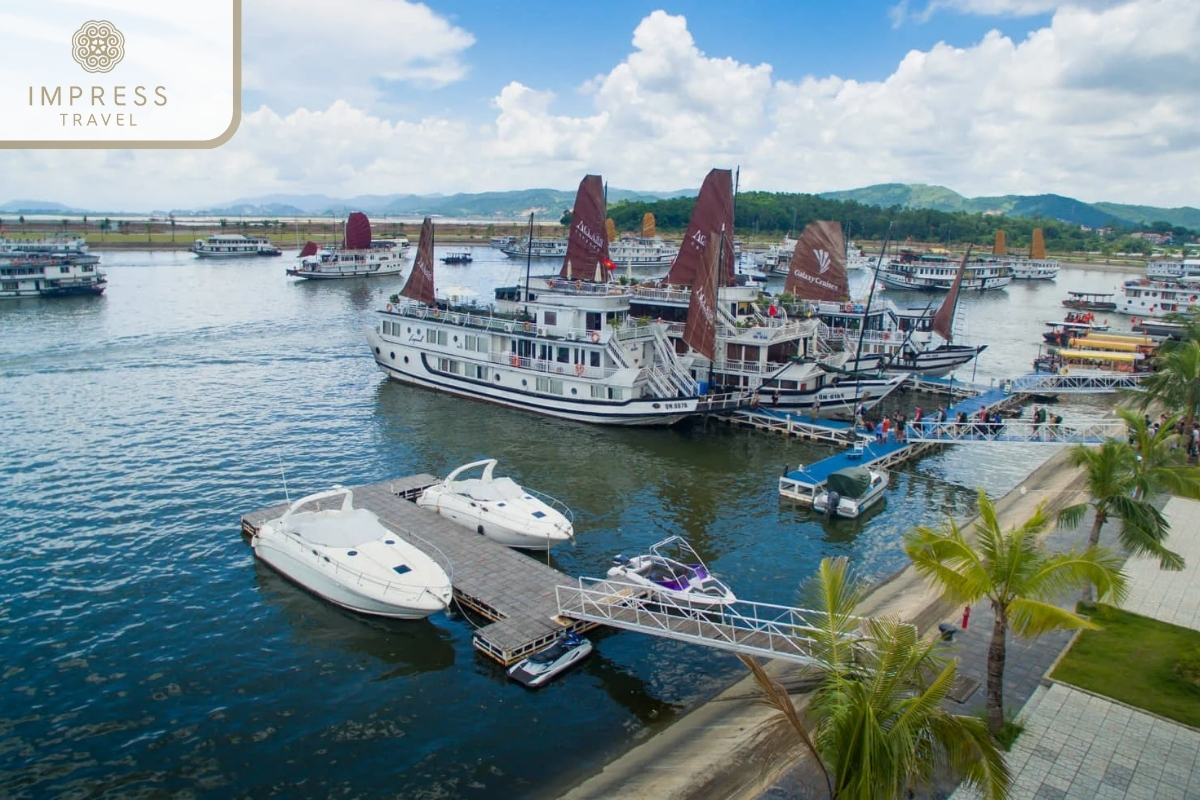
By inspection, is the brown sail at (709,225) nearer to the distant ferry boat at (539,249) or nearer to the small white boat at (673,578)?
the small white boat at (673,578)

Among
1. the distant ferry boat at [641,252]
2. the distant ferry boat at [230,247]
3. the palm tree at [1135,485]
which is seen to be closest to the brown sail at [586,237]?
the palm tree at [1135,485]

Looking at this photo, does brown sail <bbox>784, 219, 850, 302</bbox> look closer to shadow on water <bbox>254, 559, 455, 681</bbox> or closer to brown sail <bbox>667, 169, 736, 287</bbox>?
brown sail <bbox>667, 169, 736, 287</bbox>

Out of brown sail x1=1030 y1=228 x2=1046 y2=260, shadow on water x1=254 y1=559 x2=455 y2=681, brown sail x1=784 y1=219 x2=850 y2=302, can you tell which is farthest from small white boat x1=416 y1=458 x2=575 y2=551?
brown sail x1=1030 y1=228 x2=1046 y2=260

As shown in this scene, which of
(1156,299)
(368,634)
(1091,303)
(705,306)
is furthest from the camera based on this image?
(1091,303)

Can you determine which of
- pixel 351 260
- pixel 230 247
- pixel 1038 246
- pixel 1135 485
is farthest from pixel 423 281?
pixel 1038 246

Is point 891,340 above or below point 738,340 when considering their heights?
below

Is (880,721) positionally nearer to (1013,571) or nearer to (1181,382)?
(1013,571)

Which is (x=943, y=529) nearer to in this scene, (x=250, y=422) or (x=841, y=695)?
(x=841, y=695)

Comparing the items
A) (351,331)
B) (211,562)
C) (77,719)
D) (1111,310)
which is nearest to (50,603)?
(211,562)
